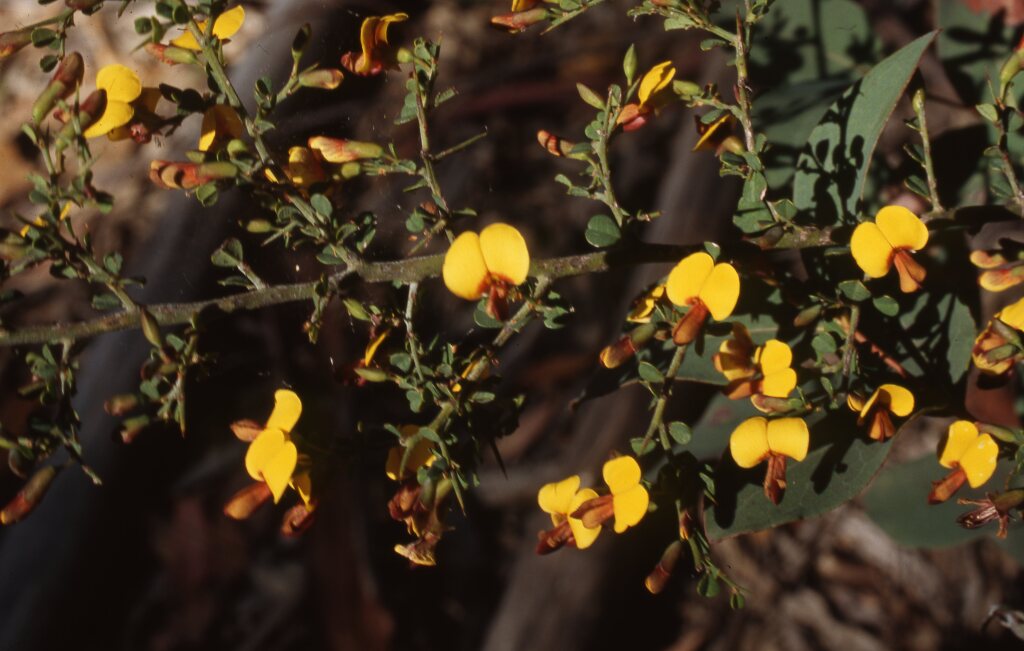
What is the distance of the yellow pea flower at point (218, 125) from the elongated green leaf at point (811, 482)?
72 cm

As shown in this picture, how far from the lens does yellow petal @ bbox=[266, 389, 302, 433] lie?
102cm

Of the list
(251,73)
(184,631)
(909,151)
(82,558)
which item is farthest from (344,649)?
(909,151)

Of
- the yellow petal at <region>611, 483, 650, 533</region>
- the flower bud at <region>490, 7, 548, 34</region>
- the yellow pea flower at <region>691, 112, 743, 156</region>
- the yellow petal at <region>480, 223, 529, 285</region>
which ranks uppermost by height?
the flower bud at <region>490, 7, 548, 34</region>

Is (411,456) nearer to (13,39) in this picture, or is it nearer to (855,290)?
(855,290)

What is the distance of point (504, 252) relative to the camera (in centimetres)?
91

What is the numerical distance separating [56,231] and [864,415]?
88 centimetres

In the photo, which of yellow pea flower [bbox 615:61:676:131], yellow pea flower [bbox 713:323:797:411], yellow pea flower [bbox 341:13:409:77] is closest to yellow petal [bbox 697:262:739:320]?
yellow pea flower [bbox 713:323:797:411]

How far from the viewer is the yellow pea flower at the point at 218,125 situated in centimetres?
99

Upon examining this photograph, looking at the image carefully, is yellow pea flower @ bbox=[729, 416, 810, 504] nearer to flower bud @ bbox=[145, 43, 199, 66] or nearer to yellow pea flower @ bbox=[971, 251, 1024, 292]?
yellow pea flower @ bbox=[971, 251, 1024, 292]

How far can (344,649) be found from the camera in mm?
2539

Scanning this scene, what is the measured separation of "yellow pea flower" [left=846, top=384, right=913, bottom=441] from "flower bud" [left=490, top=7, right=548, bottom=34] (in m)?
0.53

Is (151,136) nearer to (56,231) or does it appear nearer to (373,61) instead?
(56,231)

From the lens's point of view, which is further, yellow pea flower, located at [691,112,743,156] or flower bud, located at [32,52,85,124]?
yellow pea flower, located at [691,112,743,156]

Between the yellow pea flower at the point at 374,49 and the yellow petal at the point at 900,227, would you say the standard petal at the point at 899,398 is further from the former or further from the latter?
the yellow pea flower at the point at 374,49
